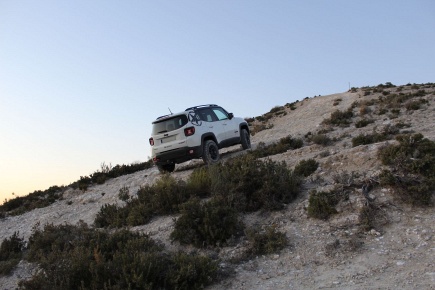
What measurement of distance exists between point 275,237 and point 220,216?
1.22 metres

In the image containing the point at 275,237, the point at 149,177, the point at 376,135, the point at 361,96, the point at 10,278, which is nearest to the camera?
the point at 275,237

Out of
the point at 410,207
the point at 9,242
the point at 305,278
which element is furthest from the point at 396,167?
the point at 9,242

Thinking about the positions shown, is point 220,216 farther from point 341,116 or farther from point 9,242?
point 341,116

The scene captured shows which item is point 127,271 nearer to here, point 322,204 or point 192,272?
point 192,272

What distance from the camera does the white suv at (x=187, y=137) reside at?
13656 millimetres

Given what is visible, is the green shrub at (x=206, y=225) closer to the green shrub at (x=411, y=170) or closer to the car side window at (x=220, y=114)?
the green shrub at (x=411, y=170)

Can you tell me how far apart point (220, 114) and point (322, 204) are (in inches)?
319

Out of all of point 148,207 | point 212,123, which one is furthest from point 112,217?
point 212,123

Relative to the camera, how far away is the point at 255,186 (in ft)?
31.1

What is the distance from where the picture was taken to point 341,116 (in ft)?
78.3

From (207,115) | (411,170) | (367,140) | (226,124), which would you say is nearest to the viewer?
(411,170)

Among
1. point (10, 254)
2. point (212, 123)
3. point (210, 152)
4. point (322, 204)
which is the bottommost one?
point (322, 204)

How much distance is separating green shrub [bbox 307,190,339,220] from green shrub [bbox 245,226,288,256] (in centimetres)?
94

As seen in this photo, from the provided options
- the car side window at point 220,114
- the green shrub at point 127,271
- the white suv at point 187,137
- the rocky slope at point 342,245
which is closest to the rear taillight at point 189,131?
the white suv at point 187,137
